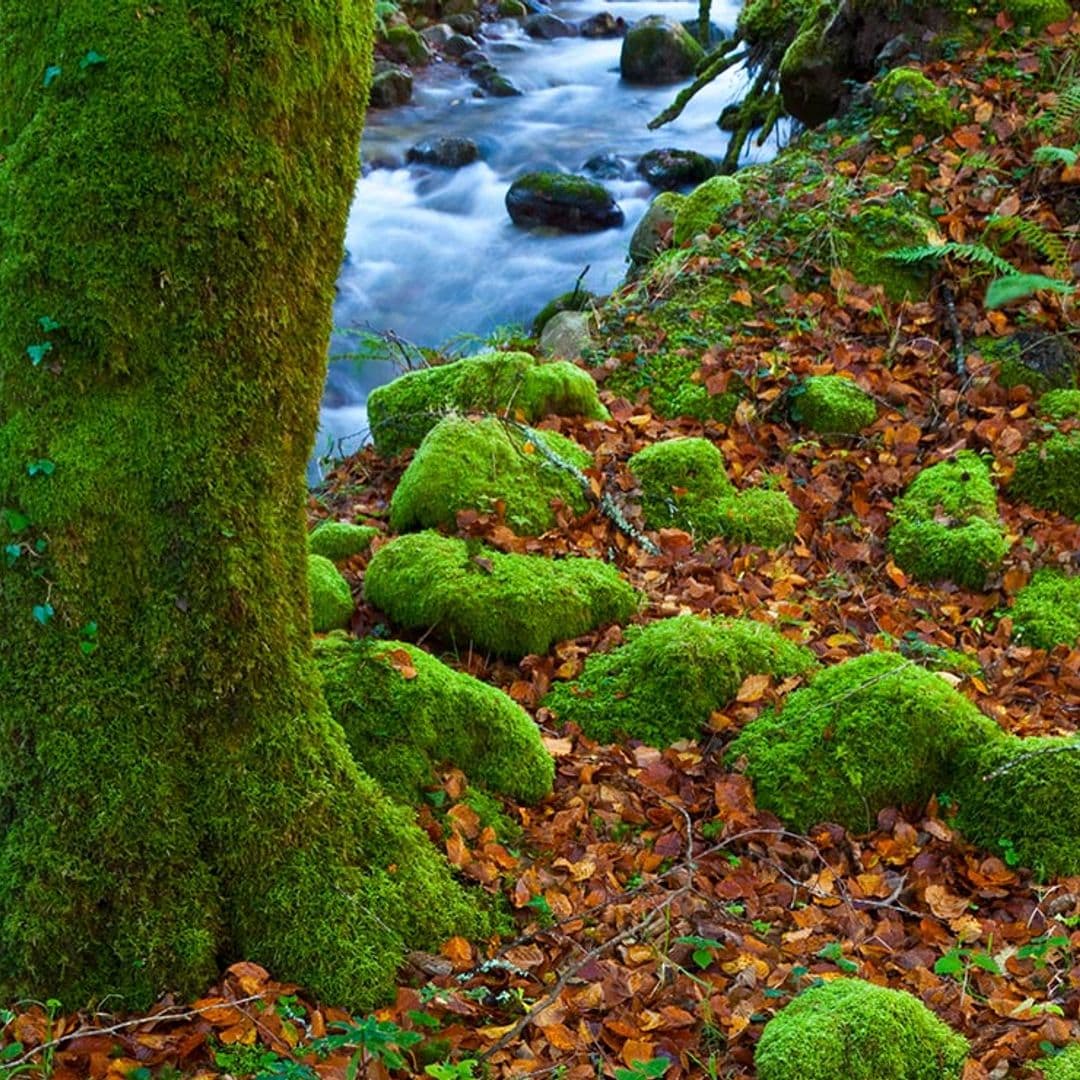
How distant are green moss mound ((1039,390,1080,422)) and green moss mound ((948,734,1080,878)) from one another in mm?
3116

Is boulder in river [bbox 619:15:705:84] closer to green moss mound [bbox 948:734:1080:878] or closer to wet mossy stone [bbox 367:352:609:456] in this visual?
wet mossy stone [bbox 367:352:609:456]

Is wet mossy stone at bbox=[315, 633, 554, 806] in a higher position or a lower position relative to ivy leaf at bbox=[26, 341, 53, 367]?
lower

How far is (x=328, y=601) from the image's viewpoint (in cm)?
511

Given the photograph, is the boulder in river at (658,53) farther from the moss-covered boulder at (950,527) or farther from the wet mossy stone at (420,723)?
the wet mossy stone at (420,723)

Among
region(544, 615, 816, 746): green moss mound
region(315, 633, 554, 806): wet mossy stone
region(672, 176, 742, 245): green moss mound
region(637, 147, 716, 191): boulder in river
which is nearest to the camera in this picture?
region(315, 633, 554, 806): wet mossy stone

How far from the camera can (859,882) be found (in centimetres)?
397

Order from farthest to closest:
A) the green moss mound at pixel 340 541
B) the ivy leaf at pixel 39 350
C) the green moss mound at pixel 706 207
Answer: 1. the green moss mound at pixel 706 207
2. the green moss mound at pixel 340 541
3. the ivy leaf at pixel 39 350

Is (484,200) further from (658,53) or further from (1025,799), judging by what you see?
(1025,799)

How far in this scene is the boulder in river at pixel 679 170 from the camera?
48.6 ft

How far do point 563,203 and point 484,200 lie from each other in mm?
1329

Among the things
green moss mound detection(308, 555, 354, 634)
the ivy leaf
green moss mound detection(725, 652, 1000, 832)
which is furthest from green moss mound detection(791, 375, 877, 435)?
the ivy leaf

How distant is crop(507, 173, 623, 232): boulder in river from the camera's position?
14.1 m

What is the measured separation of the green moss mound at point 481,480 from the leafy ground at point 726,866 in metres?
0.14

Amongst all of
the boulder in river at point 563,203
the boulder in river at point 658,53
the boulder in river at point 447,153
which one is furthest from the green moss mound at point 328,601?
the boulder in river at point 658,53
